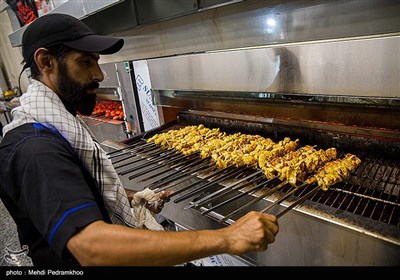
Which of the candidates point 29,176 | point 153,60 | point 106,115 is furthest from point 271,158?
point 106,115

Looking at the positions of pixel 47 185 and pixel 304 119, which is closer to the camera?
pixel 47 185

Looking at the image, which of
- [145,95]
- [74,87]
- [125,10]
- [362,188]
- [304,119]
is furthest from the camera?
[125,10]

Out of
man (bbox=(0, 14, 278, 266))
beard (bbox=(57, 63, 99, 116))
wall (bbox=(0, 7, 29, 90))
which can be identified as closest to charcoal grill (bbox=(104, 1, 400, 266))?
man (bbox=(0, 14, 278, 266))

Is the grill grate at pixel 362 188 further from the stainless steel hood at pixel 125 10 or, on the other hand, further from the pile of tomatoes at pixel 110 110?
the pile of tomatoes at pixel 110 110

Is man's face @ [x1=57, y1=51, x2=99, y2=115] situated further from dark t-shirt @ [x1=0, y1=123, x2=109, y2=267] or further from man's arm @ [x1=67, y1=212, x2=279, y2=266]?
man's arm @ [x1=67, y1=212, x2=279, y2=266]

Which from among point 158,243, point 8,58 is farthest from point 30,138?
point 8,58

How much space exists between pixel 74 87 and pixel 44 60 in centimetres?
20

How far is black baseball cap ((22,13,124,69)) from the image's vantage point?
54.9 inches

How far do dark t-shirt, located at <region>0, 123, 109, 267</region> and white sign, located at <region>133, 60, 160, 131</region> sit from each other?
2.25 metres

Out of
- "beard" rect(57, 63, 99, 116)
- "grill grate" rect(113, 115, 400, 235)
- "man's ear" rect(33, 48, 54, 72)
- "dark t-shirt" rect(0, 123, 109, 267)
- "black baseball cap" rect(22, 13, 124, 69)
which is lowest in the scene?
"grill grate" rect(113, 115, 400, 235)

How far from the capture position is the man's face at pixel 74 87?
1.50 meters

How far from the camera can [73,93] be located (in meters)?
1.55

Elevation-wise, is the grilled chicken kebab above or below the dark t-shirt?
below

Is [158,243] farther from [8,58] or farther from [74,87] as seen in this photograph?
[8,58]
